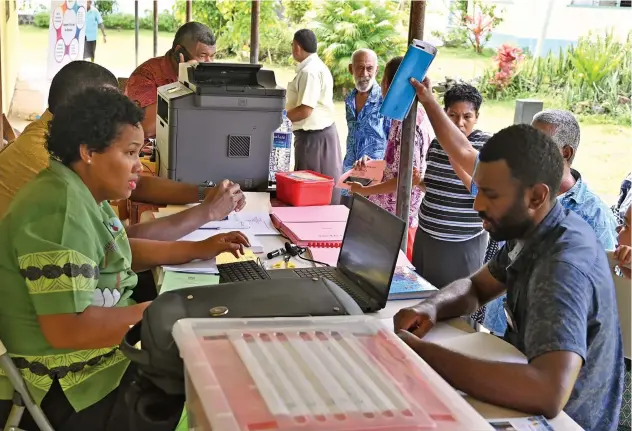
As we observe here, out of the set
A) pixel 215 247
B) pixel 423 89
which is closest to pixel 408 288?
pixel 215 247

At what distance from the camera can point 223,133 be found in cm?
317

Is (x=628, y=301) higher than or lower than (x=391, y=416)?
lower

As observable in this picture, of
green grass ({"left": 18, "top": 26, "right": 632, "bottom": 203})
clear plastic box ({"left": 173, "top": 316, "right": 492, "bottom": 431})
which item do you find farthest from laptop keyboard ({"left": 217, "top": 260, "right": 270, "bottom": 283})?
green grass ({"left": 18, "top": 26, "right": 632, "bottom": 203})

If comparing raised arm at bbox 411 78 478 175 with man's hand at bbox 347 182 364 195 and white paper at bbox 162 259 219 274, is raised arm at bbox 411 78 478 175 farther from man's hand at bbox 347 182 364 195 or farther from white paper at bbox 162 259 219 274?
white paper at bbox 162 259 219 274

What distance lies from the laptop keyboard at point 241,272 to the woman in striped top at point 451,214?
1.16 metres

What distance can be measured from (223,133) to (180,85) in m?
0.42

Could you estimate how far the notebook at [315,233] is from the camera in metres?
2.63

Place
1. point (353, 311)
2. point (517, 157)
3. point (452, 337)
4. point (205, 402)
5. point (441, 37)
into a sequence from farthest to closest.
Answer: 1. point (441, 37)
2. point (452, 337)
3. point (517, 157)
4. point (353, 311)
5. point (205, 402)

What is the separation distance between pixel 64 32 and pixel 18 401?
5900mm

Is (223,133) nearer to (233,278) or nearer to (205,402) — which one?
(233,278)

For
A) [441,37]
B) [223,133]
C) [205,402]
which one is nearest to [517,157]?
[205,402]

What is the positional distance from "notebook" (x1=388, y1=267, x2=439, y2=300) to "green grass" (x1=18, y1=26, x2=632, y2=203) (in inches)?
179

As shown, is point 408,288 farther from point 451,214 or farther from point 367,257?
point 451,214

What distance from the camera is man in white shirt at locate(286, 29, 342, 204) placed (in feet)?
17.4
